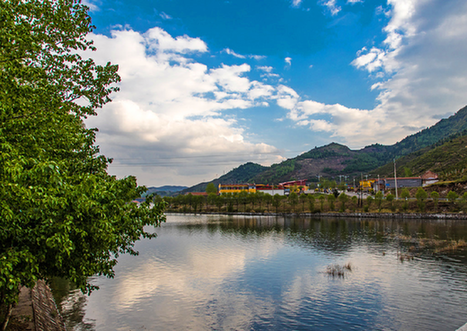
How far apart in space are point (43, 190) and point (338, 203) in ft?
401

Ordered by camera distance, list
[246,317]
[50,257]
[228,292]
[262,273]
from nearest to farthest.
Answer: [50,257]
[246,317]
[228,292]
[262,273]

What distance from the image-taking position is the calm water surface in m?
19.7

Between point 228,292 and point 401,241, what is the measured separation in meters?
37.1

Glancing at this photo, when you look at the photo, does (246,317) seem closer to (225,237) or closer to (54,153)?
(54,153)

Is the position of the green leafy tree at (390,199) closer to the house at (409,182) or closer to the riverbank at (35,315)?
the house at (409,182)

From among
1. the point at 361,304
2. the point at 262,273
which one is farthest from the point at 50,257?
the point at 262,273

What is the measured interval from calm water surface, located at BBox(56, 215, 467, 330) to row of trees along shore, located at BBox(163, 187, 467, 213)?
35.1m

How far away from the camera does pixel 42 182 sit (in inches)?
363

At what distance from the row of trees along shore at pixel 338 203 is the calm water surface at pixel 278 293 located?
115 feet


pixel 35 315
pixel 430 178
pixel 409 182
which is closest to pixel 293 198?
pixel 409 182

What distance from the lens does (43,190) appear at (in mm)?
8648

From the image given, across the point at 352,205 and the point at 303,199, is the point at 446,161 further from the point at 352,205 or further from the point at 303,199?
the point at 303,199

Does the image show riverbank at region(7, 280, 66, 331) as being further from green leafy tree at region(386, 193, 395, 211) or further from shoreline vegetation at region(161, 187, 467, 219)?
green leafy tree at region(386, 193, 395, 211)

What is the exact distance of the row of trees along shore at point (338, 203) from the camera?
3750 inches
